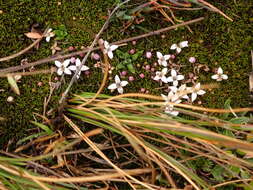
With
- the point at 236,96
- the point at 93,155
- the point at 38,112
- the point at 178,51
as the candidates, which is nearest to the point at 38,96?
the point at 38,112

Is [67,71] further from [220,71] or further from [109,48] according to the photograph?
[220,71]

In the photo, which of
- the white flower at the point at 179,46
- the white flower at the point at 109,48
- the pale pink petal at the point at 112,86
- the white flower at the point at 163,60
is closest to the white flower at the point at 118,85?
the pale pink petal at the point at 112,86

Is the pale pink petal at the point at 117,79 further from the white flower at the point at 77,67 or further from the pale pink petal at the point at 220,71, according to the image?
the pale pink petal at the point at 220,71

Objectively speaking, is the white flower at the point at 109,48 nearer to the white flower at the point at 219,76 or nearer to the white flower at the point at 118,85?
the white flower at the point at 118,85

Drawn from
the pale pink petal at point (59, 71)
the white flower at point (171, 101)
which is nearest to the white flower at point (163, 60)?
the white flower at point (171, 101)

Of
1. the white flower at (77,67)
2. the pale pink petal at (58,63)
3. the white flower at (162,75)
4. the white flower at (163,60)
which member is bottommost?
the white flower at (162,75)

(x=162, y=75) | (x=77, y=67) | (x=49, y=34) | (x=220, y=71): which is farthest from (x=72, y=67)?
(x=220, y=71)

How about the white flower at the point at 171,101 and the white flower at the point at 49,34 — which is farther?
the white flower at the point at 49,34

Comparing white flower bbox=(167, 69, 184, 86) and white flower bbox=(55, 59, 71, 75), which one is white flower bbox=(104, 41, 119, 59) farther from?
white flower bbox=(167, 69, 184, 86)

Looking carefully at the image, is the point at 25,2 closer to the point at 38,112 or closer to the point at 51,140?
the point at 38,112

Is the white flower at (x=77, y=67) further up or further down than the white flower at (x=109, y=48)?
further down
